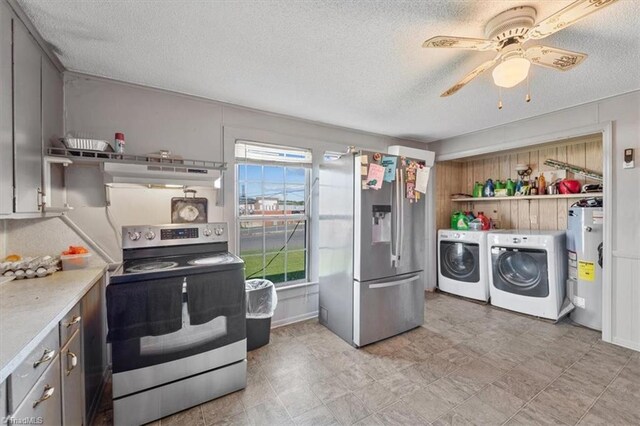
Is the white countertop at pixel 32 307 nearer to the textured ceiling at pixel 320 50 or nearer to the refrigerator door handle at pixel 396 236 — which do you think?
the textured ceiling at pixel 320 50

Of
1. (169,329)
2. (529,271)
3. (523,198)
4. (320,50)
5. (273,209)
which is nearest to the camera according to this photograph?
(169,329)

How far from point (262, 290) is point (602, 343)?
3.29 meters

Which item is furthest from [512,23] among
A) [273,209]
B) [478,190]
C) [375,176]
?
[478,190]

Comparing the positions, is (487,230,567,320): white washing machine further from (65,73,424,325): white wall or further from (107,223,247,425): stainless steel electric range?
(107,223,247,425): stainless steel electric range

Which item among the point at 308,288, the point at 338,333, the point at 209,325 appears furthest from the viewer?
the point at 308,288

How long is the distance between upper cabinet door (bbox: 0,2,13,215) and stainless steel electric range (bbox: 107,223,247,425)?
2.09 ft

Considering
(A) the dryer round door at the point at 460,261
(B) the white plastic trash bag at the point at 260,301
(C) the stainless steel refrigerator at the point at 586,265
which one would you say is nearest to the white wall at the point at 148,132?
(B) the white plastic trash bag at the point at 260,301

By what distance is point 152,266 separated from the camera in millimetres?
1831

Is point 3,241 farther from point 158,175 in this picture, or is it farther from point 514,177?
point 514,177

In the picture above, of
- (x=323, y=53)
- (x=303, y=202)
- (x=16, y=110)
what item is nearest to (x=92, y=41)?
(x=16, y=110)

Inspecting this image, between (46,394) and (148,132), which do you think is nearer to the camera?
(46,394)

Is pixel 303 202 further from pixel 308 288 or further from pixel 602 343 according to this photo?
pixel 602 343

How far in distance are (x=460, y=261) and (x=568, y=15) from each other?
3.19 m

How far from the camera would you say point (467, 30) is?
5.23 ft
